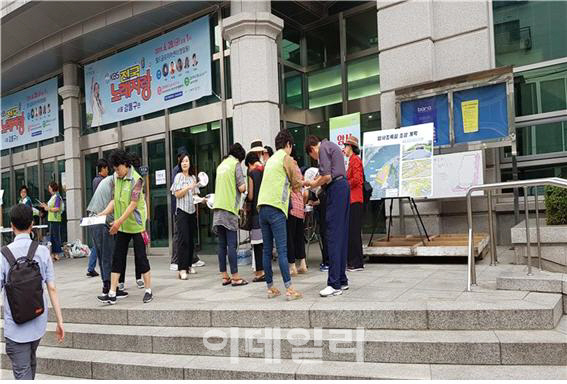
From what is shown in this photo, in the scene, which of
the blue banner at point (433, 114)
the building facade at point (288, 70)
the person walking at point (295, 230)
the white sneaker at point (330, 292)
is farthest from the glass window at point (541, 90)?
the white sneaker at point (330, 292)

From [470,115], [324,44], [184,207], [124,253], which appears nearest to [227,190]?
[184,207]

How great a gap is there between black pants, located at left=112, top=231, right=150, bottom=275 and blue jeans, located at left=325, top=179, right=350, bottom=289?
7.49ft

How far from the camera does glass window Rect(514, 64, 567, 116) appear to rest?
771cm

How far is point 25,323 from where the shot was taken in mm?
3533

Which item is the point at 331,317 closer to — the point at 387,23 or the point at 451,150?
the point at 451,150

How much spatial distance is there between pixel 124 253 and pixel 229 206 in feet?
4.62

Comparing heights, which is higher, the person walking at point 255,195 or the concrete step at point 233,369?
the person walking at point 255,195

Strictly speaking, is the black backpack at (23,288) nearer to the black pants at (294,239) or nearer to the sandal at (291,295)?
the sandal at (291,295)

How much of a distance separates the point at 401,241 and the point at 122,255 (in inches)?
167

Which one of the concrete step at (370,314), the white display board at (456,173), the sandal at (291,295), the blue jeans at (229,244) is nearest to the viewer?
the concrete step at (370,314)

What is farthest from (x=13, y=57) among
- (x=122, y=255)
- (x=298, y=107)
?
(x=122, y=255)

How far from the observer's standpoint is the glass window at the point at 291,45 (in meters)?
11.1

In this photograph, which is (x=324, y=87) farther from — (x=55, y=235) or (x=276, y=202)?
(x=55, y=235)

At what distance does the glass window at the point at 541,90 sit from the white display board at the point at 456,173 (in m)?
1.51
